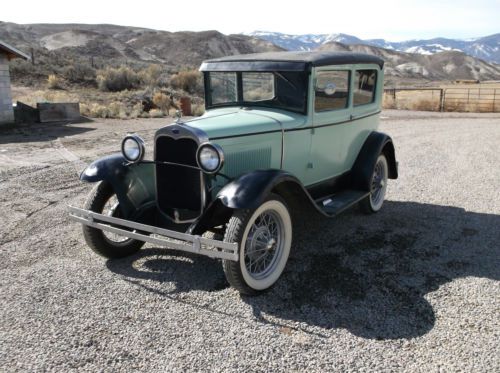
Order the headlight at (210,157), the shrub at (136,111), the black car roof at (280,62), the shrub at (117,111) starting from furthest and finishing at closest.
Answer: the shrub at (136,111), the shrub at (117,111), the black car roof at (280,62), the headlight at (210,157)

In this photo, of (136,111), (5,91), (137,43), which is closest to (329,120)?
(5,91)

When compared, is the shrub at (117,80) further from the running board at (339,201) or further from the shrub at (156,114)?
the running board at (339,201)

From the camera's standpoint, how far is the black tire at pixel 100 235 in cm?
429

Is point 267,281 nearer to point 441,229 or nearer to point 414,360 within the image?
point 414,360

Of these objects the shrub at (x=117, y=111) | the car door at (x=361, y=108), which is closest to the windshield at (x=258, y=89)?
the car door at (x=361, y=108)

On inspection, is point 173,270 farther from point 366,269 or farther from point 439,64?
point 439,64

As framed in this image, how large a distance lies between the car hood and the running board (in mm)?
934

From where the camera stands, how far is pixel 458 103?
22.1 metres

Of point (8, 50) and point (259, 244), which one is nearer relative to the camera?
point (259, 244)

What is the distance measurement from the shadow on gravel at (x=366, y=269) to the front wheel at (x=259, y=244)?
0.52 ft

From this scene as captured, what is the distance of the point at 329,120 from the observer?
16.4 ft

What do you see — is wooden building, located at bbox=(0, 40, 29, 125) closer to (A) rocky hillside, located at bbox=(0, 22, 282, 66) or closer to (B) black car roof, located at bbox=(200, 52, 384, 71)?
(B) black car roof, located at bbox=(200, 52, 384, 71)

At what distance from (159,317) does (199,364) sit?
2.24 feet

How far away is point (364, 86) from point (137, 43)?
7665 cm
